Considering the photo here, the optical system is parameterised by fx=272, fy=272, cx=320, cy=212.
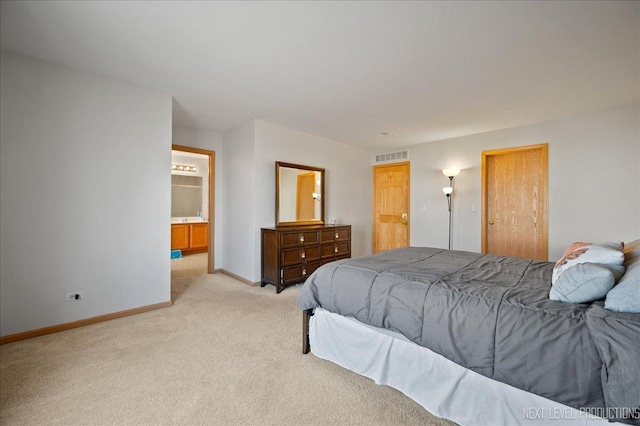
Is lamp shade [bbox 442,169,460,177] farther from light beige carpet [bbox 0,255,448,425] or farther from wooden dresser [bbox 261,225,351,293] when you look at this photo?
light beige carpet [bbox 0,255,448,425]

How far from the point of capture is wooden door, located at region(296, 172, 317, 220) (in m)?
4.50

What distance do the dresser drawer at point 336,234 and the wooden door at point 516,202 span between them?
2207 mm

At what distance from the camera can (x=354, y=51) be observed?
2.25 m

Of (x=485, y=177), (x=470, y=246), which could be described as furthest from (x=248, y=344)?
(x=485, y=177)

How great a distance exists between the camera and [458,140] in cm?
470

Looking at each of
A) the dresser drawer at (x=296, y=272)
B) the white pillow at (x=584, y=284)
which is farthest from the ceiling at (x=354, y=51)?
the dresser drawer at (x=296, y=272)

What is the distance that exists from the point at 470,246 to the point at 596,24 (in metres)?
3.30

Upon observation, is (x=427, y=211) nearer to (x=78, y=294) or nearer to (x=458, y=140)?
(x=458, y=140)

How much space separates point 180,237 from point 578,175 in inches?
299

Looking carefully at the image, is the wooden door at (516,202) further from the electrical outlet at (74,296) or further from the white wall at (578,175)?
the electrical outlet at (74,296)

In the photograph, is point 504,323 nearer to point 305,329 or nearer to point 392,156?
point 305,329

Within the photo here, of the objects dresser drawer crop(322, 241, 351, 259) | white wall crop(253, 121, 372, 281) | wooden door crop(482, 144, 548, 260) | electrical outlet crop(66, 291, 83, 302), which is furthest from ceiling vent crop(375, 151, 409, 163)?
electrical outlet crop(66, 291, 83, 302)

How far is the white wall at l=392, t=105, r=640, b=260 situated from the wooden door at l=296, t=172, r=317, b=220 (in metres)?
2.39

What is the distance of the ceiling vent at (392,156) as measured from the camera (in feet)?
17.7
